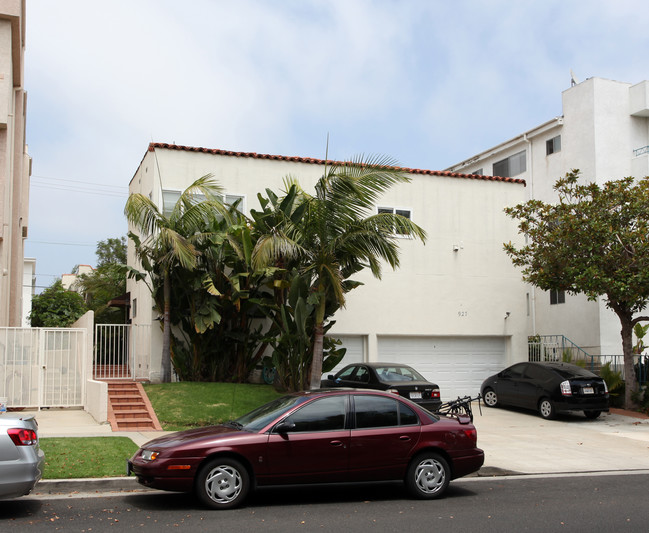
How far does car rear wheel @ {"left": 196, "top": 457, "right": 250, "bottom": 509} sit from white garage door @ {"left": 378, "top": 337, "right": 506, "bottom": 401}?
43.0 ft

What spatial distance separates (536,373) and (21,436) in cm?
1393

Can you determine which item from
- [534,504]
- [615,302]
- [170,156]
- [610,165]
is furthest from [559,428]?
[610,165]

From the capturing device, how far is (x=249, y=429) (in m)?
8.71

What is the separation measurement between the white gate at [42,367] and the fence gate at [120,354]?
2059 mm

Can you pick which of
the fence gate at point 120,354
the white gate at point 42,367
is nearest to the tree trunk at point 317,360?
the white gate at point 42,367

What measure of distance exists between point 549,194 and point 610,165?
2.89m

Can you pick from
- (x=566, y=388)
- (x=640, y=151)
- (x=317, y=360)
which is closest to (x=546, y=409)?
(x=566, y=388)

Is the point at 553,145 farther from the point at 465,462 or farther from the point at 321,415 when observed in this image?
the point at 321,415

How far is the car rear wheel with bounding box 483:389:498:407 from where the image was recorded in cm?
1979

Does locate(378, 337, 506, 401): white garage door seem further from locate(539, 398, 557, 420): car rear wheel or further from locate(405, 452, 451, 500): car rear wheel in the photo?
locate(405, 452, 451, 500): car rear wheel

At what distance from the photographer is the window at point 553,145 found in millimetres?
29016

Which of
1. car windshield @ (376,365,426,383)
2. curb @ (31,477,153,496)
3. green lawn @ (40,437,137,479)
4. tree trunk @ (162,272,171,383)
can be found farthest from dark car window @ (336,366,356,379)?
curb @ (31,477,153,496)

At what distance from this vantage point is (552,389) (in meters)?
17.7

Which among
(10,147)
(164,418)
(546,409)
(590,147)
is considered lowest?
(546,409)
